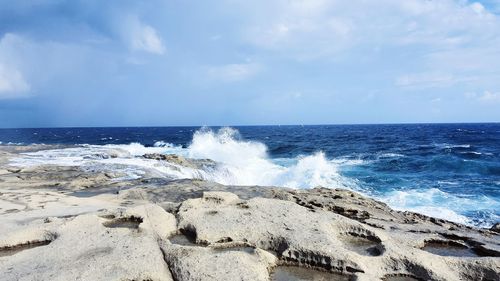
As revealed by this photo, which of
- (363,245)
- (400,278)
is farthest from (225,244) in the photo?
(400,278)

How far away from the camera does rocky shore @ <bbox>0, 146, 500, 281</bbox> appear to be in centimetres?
468

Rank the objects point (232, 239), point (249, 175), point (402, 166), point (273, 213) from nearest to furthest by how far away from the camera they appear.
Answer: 1. point (232, 239)
2. point (273, 213)
3. point (249, 175)
4. point (402, 166)

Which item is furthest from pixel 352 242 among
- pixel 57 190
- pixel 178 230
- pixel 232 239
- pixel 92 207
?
pixel 57 190

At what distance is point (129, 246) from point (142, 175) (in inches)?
343

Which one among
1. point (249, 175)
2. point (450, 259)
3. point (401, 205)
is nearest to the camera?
point (450, 259)

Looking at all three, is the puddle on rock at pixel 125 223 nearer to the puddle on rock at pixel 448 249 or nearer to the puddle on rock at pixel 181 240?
the puddle on rock at pixel 181 240

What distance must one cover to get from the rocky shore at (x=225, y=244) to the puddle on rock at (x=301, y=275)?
0.01 meters

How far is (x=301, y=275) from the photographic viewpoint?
481 cm

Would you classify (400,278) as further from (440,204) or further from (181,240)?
(440,204)

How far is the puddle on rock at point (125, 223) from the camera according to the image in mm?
6555

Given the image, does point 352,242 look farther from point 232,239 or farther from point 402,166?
point 402,166

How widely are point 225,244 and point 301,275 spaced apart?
1.30 m

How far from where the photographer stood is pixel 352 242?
599cm

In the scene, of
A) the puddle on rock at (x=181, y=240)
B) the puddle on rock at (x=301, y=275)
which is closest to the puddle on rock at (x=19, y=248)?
the puddle on rock at (x=181, y=240)
